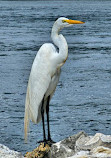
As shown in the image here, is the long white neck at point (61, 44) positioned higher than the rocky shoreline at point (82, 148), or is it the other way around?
the long white neck at point (61, 44)

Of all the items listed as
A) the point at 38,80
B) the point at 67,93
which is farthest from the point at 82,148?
the point at 67,93

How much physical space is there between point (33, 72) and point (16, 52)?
13.5 metres

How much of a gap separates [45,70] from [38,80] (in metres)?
0.19

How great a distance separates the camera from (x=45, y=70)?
8.13m

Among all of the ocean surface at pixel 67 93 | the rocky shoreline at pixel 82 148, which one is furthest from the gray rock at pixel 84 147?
the ocean surface at pixel 67 93

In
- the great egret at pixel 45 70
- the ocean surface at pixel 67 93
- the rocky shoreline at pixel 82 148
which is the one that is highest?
the great egret at pixel 45 70

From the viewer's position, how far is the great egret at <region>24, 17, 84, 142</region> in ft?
26.3

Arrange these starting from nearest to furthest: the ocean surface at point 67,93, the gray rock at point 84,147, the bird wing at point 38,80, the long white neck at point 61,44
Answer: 1. the gray rock at point 84,147
2. the long white neck at point 61,44
3. the bird wing at point 38,80
4. the ocean surface at point 67,93

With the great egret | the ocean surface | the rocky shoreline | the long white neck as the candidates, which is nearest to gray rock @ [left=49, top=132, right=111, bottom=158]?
the rocky shoreline

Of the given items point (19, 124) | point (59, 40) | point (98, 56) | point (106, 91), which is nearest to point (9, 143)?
point (19, 124)

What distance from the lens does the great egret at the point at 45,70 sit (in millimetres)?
8031

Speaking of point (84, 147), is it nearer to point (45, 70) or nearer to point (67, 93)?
point (45, 70)

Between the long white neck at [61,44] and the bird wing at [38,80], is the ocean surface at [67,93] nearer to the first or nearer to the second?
the bird wing at [38,80]

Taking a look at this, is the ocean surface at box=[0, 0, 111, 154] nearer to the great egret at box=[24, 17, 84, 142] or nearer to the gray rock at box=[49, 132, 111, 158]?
the great egret at box=[24, 17, 84, 142]
